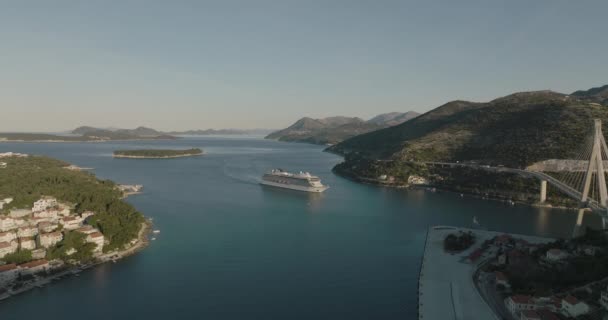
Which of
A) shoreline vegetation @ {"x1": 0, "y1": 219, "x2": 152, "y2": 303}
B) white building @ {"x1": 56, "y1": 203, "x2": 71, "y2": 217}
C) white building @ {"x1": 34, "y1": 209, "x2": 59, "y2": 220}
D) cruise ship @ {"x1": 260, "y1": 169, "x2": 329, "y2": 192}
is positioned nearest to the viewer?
shoreline vegetation @ {"x1": 0, "y1": 219, "x2": 152, "y2": 303}

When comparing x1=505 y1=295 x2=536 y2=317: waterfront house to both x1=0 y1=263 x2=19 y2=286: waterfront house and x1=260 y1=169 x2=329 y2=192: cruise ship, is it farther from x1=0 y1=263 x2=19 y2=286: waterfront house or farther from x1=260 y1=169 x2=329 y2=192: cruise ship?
x1=260 y1=169 x2=329 y2=192: cruise ship

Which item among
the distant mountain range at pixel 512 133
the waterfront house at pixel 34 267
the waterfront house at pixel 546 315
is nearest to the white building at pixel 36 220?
the waterfront house at pixel 34 267

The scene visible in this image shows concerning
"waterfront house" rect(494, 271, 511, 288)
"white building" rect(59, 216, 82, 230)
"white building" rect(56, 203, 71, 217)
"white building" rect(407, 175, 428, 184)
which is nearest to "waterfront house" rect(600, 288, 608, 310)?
"waterfront house" rect(494, 271, 511, 288)

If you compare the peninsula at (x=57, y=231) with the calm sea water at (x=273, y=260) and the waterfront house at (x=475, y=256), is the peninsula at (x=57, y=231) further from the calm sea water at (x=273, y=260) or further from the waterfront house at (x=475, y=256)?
the waterfront house at (x=475, y=256)

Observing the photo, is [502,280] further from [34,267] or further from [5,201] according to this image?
[5,201]

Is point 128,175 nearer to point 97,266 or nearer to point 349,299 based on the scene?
point 97,266

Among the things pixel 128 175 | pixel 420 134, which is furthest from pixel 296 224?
pixel 420 134
